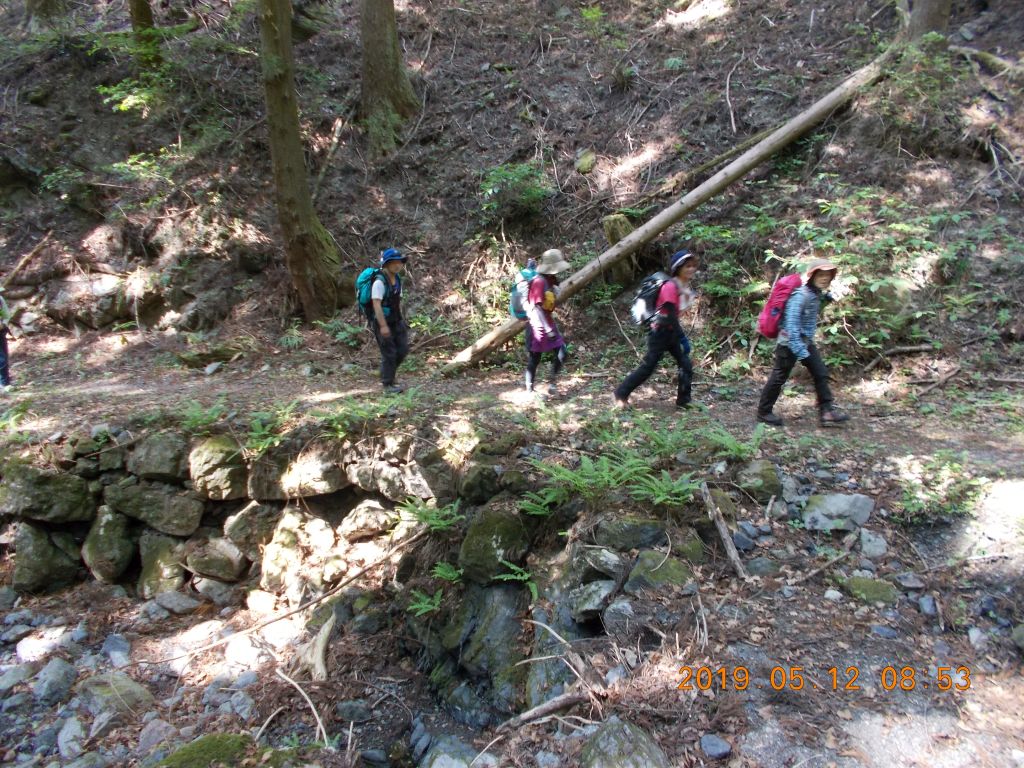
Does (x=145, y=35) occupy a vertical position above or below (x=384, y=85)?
above

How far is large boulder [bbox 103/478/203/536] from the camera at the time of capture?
6969 mm

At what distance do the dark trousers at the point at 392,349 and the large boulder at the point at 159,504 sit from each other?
9.28ft

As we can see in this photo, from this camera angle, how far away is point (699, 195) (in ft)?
30.3

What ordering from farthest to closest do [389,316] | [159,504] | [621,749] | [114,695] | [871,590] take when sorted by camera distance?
[389,316], [159,504], [114,695], [871,590], [621,749]

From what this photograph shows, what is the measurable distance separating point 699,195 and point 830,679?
7.83 m

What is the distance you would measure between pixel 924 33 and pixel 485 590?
454 inches

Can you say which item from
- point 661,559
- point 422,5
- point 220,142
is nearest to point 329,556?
point 661,559

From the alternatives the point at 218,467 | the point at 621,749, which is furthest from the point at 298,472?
the point at 621,749

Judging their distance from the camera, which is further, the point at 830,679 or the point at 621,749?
the point at 830,679

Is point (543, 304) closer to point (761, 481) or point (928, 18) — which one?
point (761, 481)

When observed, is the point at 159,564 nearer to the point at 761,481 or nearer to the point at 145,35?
the point at 761,481

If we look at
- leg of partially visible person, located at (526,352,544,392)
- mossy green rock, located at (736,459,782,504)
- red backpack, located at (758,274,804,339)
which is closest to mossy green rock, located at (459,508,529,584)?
mossy green rock, located at (736,459,782,504)

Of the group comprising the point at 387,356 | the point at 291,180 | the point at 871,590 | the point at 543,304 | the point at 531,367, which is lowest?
the point at 871,590

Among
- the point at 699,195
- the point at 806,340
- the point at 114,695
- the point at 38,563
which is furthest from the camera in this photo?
the point at 699,195
